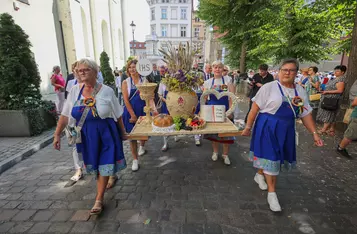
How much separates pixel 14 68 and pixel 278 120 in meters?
6.43

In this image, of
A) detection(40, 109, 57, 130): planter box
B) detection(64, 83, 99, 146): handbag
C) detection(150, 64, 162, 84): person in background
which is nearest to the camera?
detection(64, 83, 99, 146): handbag

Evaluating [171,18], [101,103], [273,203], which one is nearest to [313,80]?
[273,203]

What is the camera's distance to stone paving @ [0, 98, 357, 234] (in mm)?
2408

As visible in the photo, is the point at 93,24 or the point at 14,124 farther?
the point at 93,24

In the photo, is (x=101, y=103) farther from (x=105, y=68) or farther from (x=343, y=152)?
(x=105, y=68)

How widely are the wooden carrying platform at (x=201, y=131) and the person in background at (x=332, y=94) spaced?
14.3ft

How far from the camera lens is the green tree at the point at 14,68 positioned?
17.3ft

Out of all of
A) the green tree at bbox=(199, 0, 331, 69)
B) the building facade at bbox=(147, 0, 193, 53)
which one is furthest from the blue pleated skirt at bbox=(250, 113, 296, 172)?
the building facade at bbox=(147, 0, 193, 53)

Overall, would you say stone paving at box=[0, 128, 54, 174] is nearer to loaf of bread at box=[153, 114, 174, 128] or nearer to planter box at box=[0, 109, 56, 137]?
planter box at box=[0, 109, 56, 137]

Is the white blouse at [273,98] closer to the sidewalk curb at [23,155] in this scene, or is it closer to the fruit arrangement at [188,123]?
the fruit arrangement at [188,123]

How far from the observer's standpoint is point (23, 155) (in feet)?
14.3

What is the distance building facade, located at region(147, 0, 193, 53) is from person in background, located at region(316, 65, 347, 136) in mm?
45679

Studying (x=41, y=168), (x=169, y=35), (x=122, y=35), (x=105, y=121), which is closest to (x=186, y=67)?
(x=105, y=121)

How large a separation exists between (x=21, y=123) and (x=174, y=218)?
5.21m
